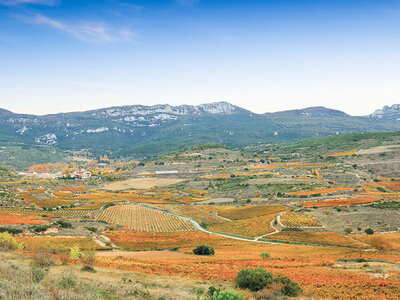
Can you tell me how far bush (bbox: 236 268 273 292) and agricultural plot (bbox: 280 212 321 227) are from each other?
42246mm

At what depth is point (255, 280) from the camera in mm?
19828

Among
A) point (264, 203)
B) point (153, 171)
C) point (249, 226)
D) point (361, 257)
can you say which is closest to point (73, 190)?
point (153, 171)

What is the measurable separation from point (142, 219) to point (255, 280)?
61.0 meters

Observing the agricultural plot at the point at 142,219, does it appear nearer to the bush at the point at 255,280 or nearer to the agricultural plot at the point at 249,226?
the agricultural plot at the point at 249,226

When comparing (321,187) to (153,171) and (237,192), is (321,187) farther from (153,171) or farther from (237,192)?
(153,171)

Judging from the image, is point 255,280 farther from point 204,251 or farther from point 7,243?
point 7,243

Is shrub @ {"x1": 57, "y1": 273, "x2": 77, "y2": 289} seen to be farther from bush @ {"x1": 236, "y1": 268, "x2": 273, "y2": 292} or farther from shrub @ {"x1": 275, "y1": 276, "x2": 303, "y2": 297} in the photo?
shrub @ {"x1": 275, "y1": 276, "x2": 303, "y2": 297}

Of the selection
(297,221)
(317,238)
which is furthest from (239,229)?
(317,238)

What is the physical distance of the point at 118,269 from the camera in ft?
77.3

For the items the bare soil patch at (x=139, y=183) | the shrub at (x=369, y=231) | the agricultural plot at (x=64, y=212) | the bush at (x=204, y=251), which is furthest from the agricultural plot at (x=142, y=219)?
the bare soil patch at (x=139, y=183)

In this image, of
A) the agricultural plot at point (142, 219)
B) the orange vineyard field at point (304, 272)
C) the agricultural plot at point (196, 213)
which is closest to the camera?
the orange vineyard field at point (304, 272)

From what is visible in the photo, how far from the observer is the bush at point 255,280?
19688 mm

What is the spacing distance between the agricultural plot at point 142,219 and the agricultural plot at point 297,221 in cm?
2212

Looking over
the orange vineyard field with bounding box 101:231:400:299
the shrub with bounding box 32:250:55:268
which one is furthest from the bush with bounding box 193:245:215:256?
the shrub with bounding box 32:250:55:268
